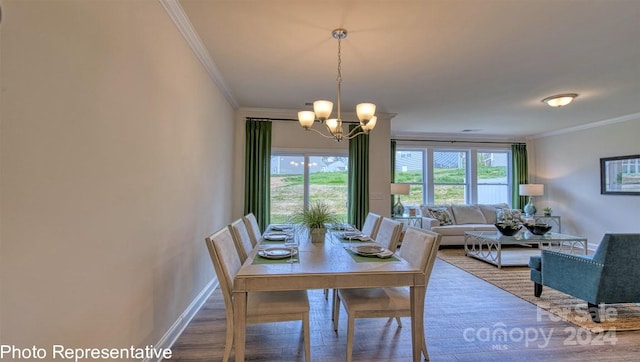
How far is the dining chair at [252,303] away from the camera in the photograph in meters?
1.86

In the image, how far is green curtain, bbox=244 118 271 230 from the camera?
16.0 feet

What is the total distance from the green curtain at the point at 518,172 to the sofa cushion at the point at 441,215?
207cm

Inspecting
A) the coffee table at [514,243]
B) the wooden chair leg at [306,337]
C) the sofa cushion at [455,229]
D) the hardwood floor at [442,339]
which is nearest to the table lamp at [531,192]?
the coffee table at [514,243]

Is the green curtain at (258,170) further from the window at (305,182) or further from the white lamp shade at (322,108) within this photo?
the white lamp shade at (322,108)

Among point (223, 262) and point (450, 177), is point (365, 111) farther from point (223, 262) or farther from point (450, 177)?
point (450, 177)

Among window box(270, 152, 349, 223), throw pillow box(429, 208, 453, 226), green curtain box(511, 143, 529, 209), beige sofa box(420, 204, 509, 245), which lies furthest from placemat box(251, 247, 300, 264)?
green curtain box(511, 143, 529, 209)

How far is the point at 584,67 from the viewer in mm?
3186

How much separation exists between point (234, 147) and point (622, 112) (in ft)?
21.5

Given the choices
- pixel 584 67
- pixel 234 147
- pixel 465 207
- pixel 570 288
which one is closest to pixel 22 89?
pixel 234 147

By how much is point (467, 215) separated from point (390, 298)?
5.26m

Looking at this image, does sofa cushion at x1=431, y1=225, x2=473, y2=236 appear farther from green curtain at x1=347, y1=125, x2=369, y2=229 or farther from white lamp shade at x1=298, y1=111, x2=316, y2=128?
white lamp shade at x1=298, y1=111, x2=316, y2=128

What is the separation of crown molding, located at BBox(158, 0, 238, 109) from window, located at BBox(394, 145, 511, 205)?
4890 millimetres

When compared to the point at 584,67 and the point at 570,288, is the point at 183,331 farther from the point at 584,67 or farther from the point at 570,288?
the point at 584,67

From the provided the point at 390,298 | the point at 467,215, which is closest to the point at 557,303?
the point at 390,298
